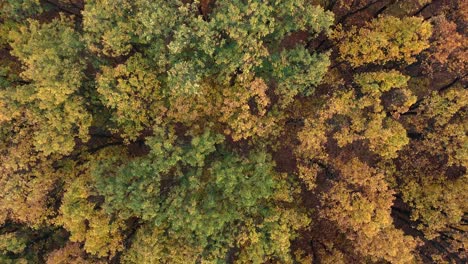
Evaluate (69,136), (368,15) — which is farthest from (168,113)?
(368,15)

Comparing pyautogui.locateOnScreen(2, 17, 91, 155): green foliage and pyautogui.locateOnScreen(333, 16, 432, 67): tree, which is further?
pyautogui.locateOnScreen(333, 16, 432, 67): tree

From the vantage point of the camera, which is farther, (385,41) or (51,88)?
(385,41)

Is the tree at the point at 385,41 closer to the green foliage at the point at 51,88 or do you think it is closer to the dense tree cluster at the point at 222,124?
the dense tree cluster at the point at 222,124

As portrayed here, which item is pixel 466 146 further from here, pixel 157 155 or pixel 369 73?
pixel 157 155

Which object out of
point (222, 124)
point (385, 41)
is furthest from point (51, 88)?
point (385, 41)

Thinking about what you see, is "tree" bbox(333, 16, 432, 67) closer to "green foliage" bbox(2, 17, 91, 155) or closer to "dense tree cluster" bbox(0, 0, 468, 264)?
"dense tree cluster" bbox(0, 0, 468, 264)

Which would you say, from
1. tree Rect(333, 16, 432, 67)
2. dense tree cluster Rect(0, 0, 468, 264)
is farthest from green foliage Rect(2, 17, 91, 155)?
tree Rect(333, 16, 432, 67)

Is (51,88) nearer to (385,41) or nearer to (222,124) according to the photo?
(222,124)

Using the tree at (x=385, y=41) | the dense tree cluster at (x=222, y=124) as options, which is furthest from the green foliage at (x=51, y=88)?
the tree at (x=385, y=41)

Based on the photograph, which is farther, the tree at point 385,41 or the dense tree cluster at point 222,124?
the tree at point 385,41
